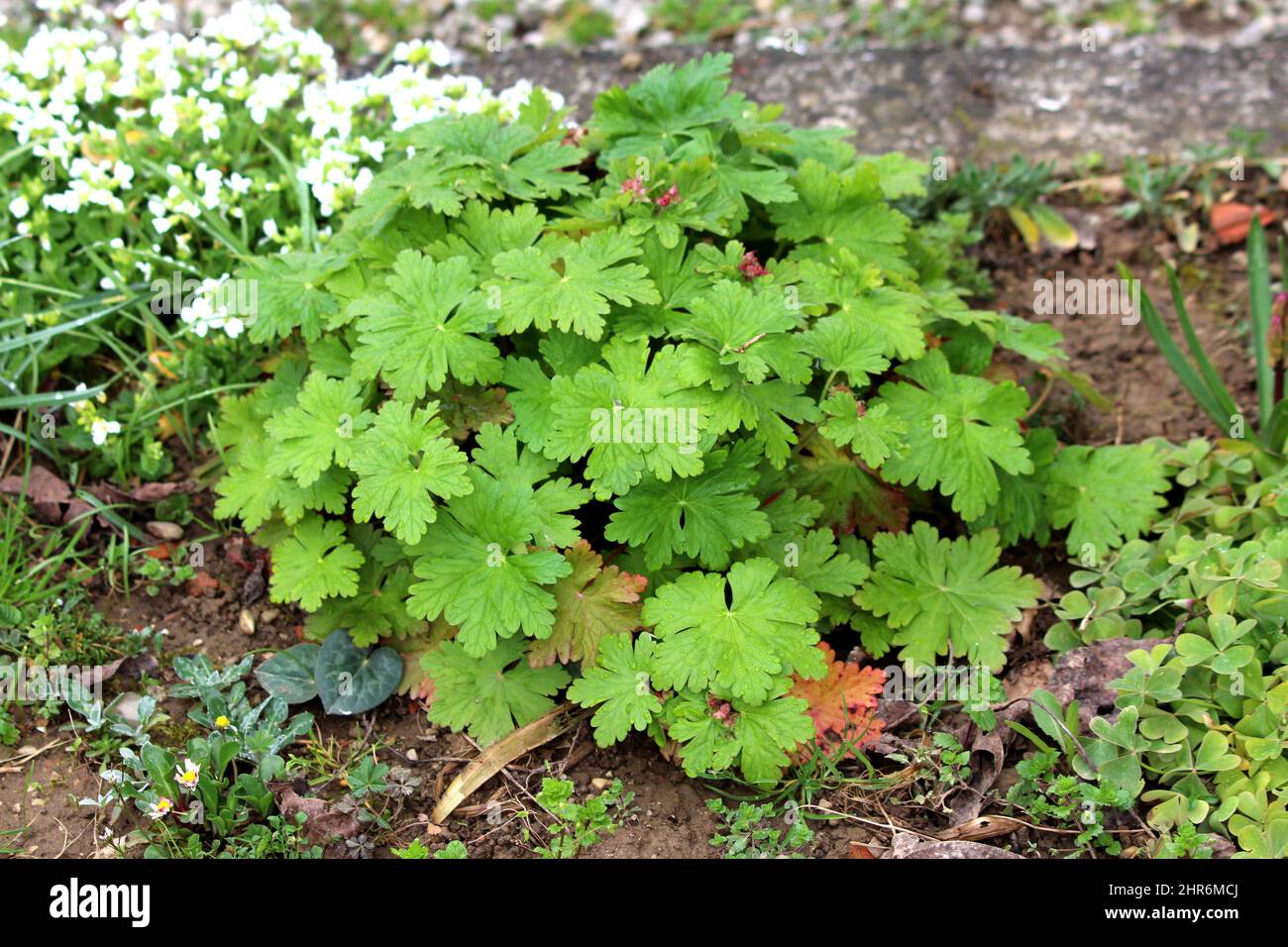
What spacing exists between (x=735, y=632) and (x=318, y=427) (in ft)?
3.58

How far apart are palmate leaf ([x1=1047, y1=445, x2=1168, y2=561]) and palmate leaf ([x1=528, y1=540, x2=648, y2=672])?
47.3 inches

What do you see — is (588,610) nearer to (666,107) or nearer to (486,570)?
(486,570)

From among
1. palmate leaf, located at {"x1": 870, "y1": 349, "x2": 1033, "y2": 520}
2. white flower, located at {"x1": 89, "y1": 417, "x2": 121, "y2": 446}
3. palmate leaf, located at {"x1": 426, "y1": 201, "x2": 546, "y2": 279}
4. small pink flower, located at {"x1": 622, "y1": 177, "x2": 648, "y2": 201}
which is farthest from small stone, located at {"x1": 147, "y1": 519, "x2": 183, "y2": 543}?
palmate leaf, located at {"x1": 870, "y1": 349, "x2": 1033, "y2": 520}

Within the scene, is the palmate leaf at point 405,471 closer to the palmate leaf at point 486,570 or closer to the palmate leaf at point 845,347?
the palmate leaf at point 486,570

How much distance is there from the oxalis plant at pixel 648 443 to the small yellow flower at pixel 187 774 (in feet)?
1.49

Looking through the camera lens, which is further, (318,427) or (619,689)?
(318,427)

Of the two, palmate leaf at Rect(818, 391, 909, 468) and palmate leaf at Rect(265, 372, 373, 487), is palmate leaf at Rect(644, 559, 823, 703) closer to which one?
palmate leaf at Rect(818, 391, 909, 468)

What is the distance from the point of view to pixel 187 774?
253 cm

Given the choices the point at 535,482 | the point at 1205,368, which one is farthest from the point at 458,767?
the point at 1205,368

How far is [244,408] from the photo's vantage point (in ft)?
10.6

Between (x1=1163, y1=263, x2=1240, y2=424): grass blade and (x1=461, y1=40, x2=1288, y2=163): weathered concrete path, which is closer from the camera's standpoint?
(x1=1163, y1=263, x2=1240, y2=424): grass blade

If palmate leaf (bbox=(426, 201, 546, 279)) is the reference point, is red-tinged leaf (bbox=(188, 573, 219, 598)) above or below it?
below

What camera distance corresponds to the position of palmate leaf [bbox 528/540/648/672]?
9.04 feet

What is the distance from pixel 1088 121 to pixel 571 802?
10.9ft
